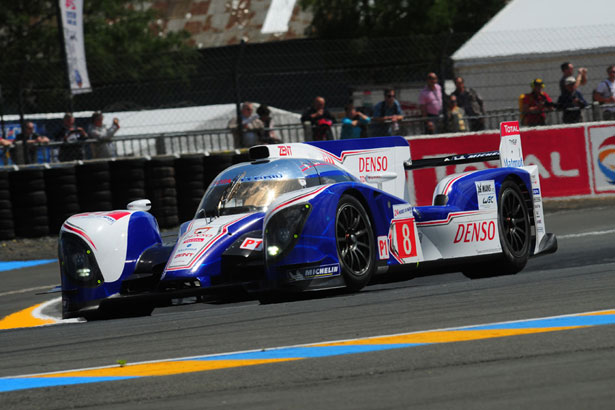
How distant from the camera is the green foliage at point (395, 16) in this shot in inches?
1901

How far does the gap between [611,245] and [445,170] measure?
5035 mm

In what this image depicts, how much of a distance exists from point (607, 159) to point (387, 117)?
3.17m

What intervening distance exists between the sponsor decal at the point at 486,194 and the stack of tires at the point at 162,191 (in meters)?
6.75

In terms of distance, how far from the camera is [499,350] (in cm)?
445

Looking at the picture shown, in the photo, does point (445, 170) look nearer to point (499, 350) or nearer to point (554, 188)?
point (554, 188)

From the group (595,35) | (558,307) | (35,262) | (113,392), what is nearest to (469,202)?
(558,307)

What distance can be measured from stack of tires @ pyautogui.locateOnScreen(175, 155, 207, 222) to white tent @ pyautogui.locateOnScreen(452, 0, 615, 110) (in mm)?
5538

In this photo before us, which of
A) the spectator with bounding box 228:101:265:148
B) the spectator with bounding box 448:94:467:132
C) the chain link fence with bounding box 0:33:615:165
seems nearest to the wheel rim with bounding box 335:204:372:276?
the chain link fence with bounding box 0:33:615:165

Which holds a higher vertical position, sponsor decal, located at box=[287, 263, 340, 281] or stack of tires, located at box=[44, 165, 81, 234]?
stack of tires, located at box=[44, 165, 81, 234]

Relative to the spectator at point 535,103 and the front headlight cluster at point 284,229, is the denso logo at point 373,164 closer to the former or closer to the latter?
the front headlight cluster at point 284,229

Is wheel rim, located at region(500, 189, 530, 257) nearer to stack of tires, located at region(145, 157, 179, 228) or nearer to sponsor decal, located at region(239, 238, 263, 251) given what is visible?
sponsor decal, located at region(239, 238, 263, 251)

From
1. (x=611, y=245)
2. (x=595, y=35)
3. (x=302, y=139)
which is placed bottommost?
(x=611, y=245)

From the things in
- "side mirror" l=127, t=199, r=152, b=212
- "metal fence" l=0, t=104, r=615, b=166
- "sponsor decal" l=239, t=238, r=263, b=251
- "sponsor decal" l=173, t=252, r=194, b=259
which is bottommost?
"sponsor decal" l=173, t=252, r=194, b=259

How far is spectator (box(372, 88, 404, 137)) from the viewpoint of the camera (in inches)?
655
